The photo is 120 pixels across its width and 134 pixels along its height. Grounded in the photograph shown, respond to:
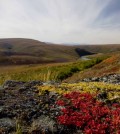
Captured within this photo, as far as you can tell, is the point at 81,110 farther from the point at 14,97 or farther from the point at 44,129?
the point at 14,97

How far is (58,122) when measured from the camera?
1182cm

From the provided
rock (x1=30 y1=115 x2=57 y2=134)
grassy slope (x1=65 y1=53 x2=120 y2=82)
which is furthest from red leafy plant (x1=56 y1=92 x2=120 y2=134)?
grassy slope (x1=65 y1=53 x2=120 y2=82)

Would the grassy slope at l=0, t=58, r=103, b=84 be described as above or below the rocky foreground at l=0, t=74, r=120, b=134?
below

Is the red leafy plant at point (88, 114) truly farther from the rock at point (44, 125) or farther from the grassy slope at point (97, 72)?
the grassy slope at point (97, 72)

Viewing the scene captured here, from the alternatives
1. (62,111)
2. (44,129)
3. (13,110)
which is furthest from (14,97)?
(44,129)

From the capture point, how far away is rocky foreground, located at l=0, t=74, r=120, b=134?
11.1 metres

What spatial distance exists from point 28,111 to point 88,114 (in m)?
2.62

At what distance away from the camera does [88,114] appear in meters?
12.3

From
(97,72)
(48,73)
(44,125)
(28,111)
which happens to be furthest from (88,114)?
(97,72)

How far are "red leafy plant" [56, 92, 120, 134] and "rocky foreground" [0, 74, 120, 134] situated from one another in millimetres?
419

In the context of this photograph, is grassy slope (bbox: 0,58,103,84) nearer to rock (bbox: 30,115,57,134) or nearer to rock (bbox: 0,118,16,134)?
rock (bbox: 0,118,16,134)

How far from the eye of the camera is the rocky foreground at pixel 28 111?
1115cm

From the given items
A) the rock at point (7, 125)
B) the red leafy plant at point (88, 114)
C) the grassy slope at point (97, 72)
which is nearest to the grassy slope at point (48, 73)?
the grassy slope at point (97, 72)

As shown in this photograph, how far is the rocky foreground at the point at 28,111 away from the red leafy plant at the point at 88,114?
419 mm
